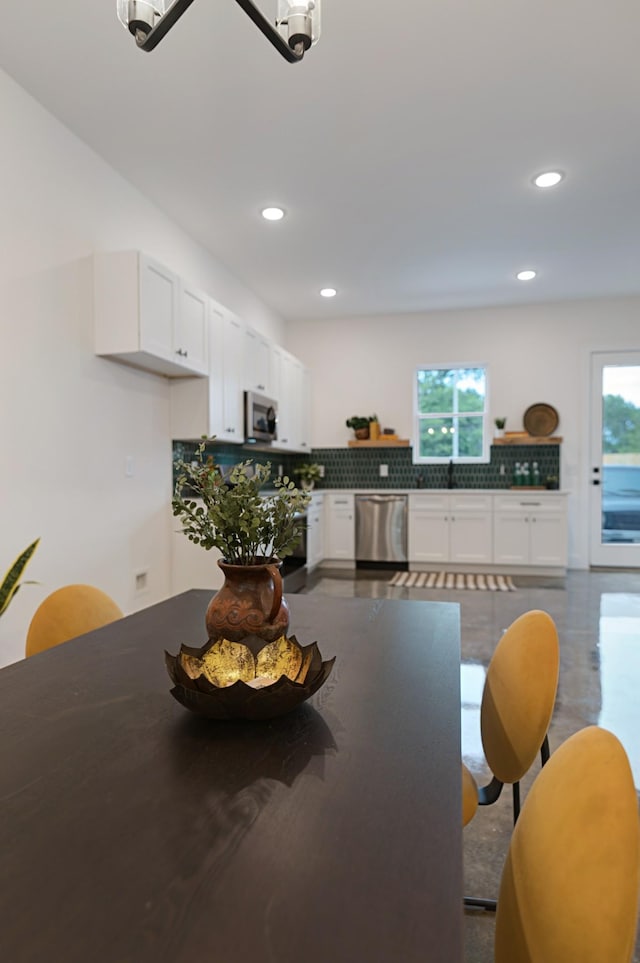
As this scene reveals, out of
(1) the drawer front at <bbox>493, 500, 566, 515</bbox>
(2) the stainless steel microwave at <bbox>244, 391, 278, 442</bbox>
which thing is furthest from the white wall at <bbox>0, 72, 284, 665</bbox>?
(1) the drawer front at <bbox>493, 500, 566, 515</bbox>

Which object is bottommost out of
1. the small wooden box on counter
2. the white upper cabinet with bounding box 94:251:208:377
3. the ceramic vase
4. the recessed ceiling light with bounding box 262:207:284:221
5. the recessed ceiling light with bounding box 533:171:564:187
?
the ceramic vase

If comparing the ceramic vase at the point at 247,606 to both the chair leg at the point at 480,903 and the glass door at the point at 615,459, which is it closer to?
the chair leg at the point at 480,903

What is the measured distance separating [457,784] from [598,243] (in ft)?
16.5

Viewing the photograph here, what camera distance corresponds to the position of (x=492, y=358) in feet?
21.8

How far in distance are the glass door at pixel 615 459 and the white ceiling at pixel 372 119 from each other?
1748 mm

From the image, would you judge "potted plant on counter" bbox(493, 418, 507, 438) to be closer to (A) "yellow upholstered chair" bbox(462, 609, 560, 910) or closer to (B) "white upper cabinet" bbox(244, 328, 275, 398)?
(B) "white upper cabinet" bbox(244, 328, 275, 398)

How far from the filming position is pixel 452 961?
1.62ft

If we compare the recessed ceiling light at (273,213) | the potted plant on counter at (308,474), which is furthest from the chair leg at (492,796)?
the potted plant on counter at (308,474)

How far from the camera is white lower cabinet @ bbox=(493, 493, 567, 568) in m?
6.02

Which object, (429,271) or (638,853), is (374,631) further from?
(429,271)

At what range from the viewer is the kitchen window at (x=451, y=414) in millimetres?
6773

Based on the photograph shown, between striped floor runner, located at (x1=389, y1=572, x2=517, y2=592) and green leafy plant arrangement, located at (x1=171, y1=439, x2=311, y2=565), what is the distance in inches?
176

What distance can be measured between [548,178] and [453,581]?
11.8ft

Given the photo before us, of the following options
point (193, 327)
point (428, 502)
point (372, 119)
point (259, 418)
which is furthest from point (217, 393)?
point (428, 502)
